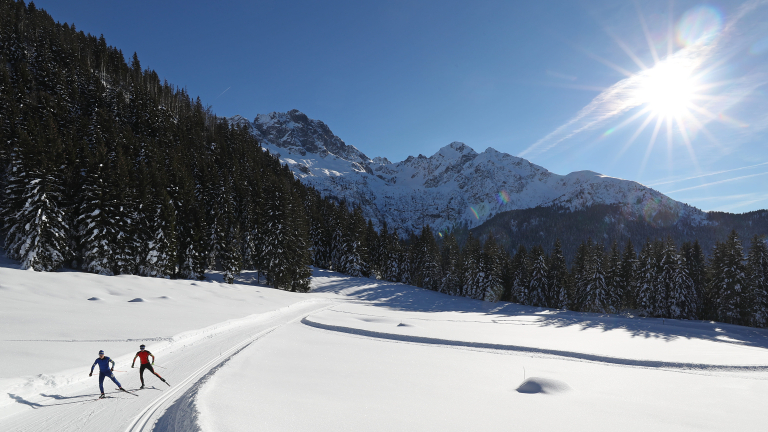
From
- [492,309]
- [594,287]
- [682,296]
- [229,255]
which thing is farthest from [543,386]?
[682,296]

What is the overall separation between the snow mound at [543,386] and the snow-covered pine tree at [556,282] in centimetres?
4777

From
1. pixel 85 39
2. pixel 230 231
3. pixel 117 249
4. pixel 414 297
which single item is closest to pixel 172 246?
pixel 117 249

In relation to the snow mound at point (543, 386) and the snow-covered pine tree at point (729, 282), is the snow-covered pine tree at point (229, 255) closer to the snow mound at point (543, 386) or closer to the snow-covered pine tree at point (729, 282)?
the snow mound at point (543, 386)

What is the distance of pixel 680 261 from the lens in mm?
44188

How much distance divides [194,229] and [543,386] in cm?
4444

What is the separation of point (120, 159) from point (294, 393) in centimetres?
4112

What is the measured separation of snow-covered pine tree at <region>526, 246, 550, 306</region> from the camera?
A: 175ft

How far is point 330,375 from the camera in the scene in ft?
37.5

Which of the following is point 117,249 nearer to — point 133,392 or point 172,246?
point 172,246

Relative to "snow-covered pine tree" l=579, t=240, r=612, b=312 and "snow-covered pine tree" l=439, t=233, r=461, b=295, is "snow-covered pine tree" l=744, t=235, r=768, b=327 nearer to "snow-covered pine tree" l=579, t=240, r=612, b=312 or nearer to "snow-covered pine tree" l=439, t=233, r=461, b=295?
"snow-covered pine tree" l=579, t=240, r=612, b=312

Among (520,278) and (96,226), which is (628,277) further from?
(96,226)

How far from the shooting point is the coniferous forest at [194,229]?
32438mm

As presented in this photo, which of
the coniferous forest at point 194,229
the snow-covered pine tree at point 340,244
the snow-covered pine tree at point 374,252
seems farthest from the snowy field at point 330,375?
the snow-covered pine tree at point 374,252

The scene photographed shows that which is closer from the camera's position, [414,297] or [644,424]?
[644,424]
